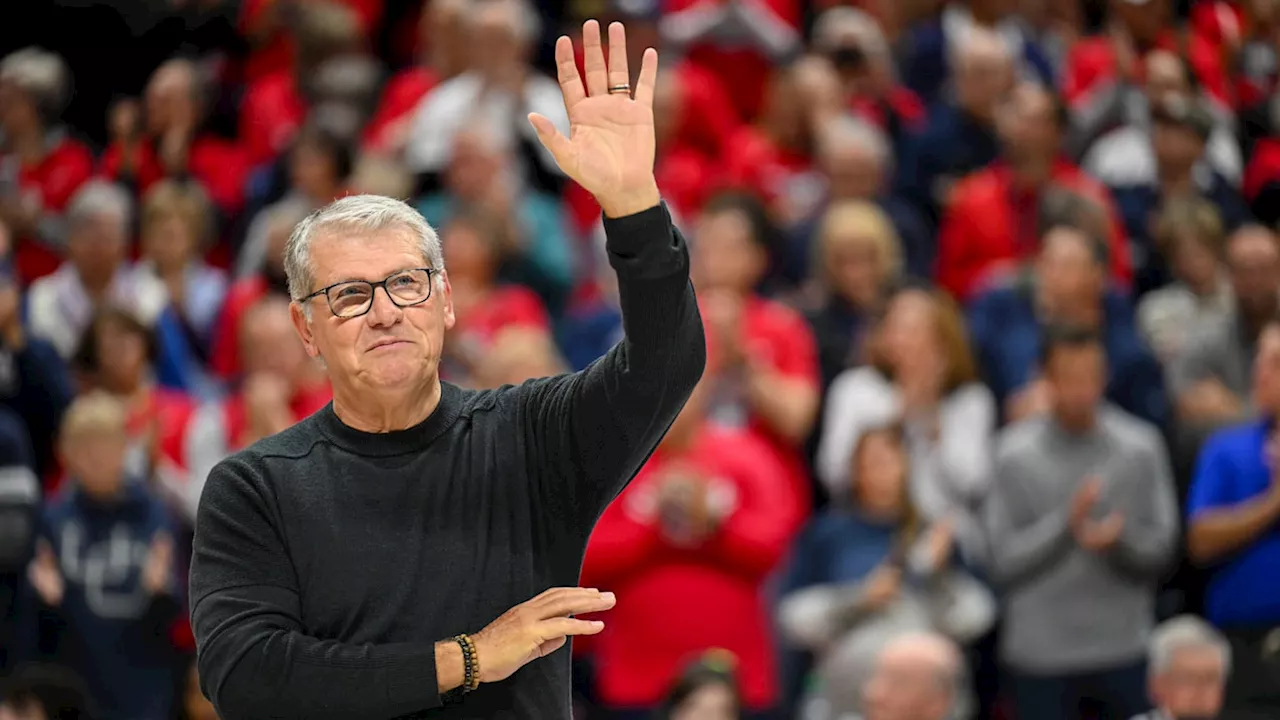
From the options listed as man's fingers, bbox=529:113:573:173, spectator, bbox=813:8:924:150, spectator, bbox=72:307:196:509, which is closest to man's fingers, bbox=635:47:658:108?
man's fingers, bbox=529:113:573:173

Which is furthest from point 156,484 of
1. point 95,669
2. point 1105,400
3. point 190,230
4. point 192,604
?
point 192,604

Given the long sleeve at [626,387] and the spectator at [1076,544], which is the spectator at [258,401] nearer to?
the spectator at [1076,544]

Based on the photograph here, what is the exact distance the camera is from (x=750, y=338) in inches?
257

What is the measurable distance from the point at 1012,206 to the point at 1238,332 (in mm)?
1100

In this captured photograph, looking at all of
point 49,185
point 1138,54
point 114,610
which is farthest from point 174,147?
point 1138,54

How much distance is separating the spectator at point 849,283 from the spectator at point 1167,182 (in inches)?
49.6

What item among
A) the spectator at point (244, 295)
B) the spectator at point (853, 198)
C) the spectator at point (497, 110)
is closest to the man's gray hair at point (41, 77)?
the spectator at point (244, 295)

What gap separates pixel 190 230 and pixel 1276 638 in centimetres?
462

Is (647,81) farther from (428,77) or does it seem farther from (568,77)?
(428,77)

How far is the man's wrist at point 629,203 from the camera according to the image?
7.72 ft

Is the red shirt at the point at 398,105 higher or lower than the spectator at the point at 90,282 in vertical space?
higher

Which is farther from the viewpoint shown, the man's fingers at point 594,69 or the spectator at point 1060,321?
the spectator at point 1060,321

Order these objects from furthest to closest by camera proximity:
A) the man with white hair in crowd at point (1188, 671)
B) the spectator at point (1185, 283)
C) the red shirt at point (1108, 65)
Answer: the red shirt at point (1108, 65)
the spectator at point (1185, 283)
the man with white hair in crowd at point (1188, 671)

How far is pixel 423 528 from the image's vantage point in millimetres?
2463
